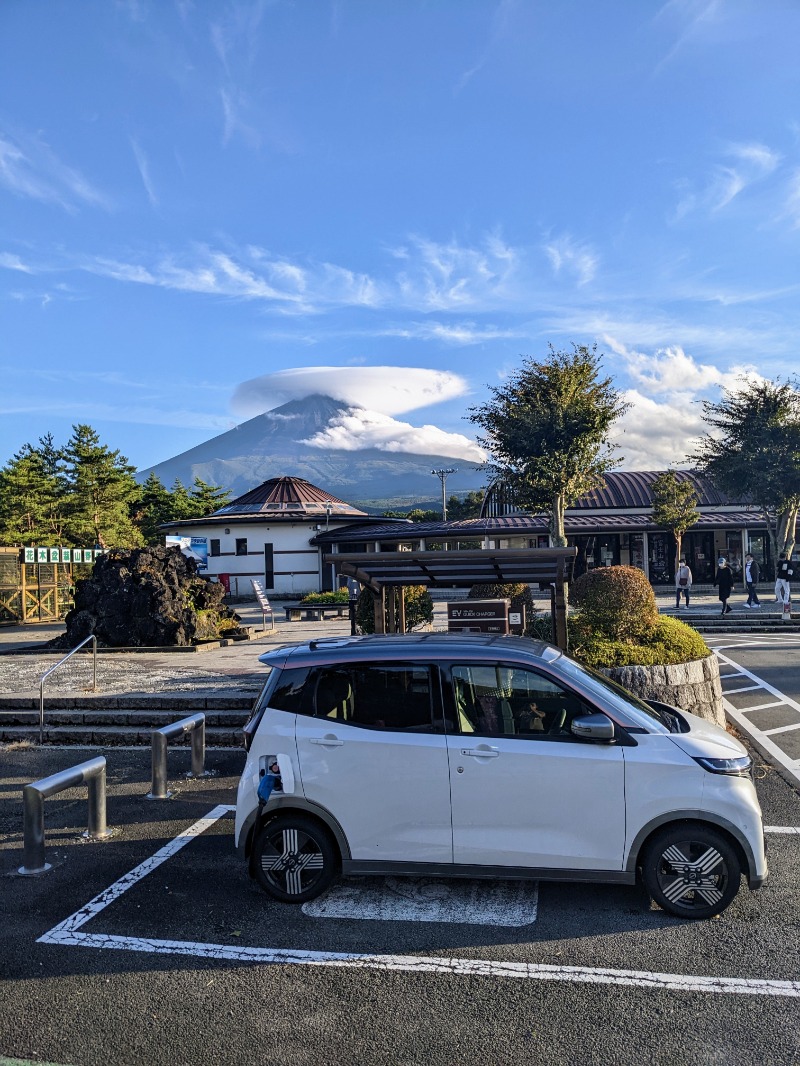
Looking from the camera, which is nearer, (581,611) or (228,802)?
(228,802)

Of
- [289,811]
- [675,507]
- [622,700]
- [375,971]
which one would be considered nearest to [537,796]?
[622,700]

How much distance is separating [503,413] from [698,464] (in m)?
13.7

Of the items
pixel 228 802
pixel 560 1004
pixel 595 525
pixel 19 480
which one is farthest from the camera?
pixel 19 480

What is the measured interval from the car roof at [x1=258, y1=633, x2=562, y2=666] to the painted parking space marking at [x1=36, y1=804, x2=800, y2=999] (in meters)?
1.78

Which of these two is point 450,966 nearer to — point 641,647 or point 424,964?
point 424,964

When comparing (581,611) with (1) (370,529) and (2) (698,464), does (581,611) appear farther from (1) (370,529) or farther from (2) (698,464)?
(1) (370,529)

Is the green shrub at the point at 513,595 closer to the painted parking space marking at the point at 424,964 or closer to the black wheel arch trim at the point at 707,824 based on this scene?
the black wheel arch trim at the point at 707,824

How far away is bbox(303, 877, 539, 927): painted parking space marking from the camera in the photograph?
4836mm

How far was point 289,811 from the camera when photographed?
5098 mm

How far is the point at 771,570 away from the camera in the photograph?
37.7 metres

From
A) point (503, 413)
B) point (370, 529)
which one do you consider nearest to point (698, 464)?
point (503, 413)

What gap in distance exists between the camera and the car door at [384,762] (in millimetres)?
4871

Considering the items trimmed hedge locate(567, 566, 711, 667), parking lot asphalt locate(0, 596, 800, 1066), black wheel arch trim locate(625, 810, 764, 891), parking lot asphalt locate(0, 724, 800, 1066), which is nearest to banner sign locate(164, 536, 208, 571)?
trimmed hedge locate(567, 566, 711, 667)

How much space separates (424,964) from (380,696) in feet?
5.29
